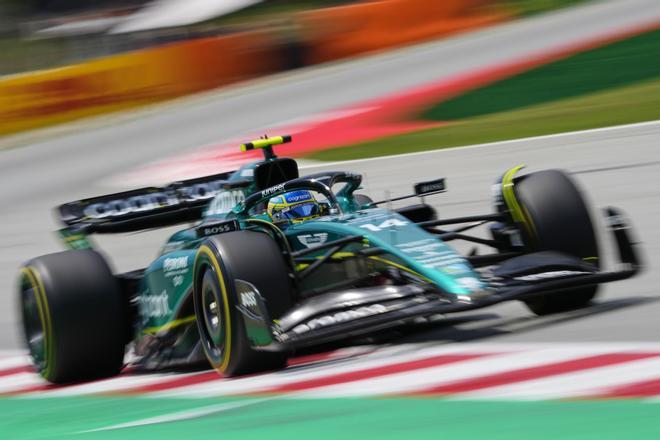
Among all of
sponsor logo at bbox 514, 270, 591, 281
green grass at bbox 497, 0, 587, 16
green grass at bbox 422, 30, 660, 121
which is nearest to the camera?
sponsor logo at bbox 514, 270, 591, 281

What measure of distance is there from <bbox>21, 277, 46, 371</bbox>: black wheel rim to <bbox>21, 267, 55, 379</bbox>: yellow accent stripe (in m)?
0.09

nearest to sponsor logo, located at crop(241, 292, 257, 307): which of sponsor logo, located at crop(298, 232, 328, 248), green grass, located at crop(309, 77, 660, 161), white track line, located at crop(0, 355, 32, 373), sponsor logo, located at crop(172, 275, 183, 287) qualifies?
sponsor logo, located at crop(298, 232, 328, 248)

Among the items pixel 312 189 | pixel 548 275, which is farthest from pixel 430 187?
pixel 548 275

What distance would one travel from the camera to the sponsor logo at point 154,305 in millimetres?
7543

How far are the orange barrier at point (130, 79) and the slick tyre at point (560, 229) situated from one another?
720 inches

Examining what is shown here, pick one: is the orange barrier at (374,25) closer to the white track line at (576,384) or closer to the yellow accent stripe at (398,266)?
the yellow accent stripe at (398,266)

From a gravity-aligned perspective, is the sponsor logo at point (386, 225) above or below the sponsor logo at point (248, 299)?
above

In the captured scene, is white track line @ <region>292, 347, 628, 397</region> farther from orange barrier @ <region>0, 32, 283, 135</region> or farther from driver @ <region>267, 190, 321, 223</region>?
orange barrier @ <region>0, 32, 283, 135</region>

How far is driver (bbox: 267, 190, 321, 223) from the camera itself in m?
7.59

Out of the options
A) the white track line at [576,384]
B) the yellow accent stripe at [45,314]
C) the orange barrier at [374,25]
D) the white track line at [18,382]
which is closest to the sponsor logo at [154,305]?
the yellow accent stripe at [45,314]

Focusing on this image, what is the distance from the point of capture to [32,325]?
26.5 ft

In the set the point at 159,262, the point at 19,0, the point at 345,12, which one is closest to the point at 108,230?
the point at 159,262

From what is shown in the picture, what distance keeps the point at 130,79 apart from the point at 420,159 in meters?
11.7

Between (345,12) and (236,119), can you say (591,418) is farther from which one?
(345,12)
